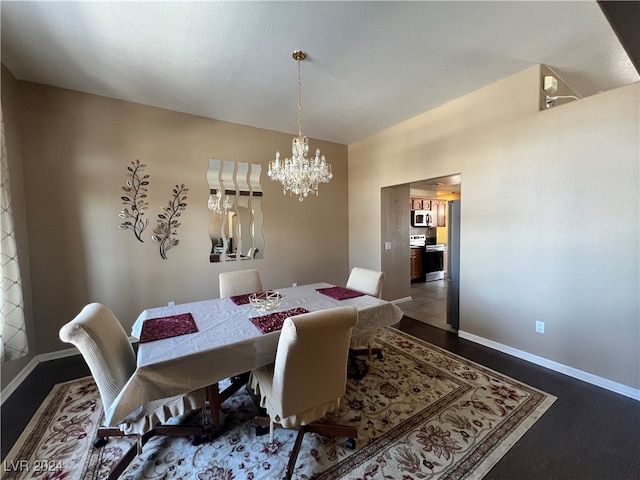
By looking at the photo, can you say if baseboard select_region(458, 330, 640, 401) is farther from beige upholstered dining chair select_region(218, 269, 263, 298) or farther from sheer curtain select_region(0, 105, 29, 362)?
sheer curtain select_region(0, 105, 29, 362)

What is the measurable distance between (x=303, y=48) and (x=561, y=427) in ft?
12.0

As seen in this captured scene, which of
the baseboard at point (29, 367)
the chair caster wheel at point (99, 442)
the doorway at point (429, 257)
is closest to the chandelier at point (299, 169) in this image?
the doorway at point (429, 257)

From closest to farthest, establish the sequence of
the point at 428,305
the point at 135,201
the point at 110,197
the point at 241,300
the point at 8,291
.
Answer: the point at 8,291
the point at 241,300
the point at 110,197
the point at 135,201
the point at 428,305

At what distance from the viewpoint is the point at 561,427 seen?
5.87 ft

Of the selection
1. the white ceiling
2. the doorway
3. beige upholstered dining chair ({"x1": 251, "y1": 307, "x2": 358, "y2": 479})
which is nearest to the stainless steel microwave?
the doorway

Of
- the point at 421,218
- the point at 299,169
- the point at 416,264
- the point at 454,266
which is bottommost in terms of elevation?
the point at 416,264

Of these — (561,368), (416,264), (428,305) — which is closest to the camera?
(561,368)

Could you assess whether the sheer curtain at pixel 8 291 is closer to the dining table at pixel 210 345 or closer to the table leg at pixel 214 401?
the dining table at pixel 210 345

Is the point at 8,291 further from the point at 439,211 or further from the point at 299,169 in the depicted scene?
the point at 439,211

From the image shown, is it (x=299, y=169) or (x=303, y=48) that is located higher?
(x=303, y=48)

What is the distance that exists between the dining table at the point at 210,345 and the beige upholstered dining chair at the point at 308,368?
268mm

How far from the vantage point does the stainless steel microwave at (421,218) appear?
6512 millimetres

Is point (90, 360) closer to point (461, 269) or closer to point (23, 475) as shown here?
point (23, 475)

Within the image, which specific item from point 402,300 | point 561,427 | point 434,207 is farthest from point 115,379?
point 434,207
